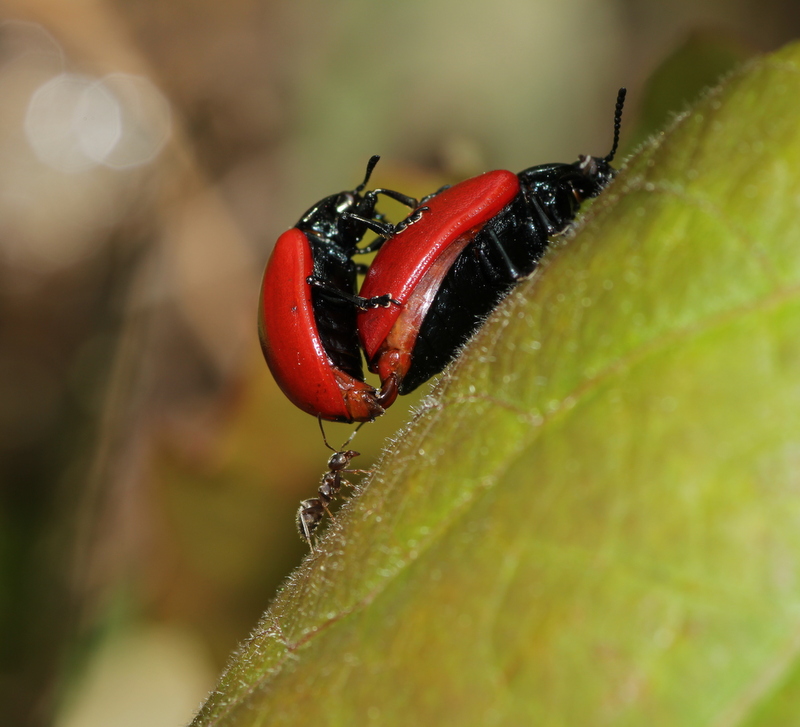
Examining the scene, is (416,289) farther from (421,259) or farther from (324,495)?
(324,495)

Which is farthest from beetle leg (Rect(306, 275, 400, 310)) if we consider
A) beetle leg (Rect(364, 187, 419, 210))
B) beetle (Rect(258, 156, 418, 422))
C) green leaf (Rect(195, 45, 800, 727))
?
green leaf (Rect(195, 45, 800, 727))

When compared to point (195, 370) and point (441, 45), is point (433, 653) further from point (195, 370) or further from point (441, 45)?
point (441, 45)

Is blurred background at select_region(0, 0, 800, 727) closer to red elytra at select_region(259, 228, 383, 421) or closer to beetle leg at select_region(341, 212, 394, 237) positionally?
beetle leg at select_region(341, 212, 394, 237)

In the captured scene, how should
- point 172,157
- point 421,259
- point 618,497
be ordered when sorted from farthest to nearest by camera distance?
1. point 172,157
2. point 421,259
3. point 618,497

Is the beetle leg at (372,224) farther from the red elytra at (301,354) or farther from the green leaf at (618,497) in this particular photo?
the green leaf at (618,497)

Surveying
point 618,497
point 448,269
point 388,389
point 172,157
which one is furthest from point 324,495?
point 172,157

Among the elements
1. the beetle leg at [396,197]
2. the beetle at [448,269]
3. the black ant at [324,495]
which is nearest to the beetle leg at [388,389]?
the beetle at [448,269]
